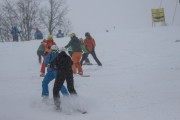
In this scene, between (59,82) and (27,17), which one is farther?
(27,17)

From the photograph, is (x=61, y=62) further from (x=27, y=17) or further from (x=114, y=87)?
(x=27, y=17)

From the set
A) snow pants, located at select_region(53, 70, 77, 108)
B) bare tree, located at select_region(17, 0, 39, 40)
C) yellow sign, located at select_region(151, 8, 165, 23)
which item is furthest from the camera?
bare tree, located at select_region(17, 0, 39, 40)

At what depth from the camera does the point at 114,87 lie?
40.5 ft

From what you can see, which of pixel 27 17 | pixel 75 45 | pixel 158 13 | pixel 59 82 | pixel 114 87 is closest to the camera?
pixel 59 82

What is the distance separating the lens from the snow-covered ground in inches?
362

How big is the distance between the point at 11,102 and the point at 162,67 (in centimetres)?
806

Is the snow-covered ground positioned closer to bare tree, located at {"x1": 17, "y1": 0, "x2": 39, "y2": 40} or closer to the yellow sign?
the yellow sign

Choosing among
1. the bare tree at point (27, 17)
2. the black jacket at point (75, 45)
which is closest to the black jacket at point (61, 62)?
the black jacket at point (75, 45)

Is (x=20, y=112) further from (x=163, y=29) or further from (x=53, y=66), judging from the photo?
(x=163, y=29)

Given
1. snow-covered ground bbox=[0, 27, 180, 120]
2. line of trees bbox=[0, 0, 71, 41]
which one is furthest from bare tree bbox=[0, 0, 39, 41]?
snow-covered ground bbox=[0, 27, 180, 120]

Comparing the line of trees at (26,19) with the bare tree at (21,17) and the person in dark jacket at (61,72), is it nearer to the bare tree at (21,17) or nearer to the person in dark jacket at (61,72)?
the bare tree at (21,17)

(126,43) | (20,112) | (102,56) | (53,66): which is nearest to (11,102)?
(20,112)

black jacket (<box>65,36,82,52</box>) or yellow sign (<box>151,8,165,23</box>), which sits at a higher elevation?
yellow sign (<box>151,8,165,23</box>)

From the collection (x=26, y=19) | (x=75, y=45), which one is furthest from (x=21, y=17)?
(x=75, y=45)
